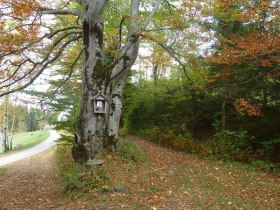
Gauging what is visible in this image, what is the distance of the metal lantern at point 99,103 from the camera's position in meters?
8.26

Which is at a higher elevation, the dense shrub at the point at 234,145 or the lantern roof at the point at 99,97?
the lantern roof at the point at 99,97

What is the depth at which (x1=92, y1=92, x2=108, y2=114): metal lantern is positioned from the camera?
8.26 metres

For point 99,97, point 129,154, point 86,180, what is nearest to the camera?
point 86,180

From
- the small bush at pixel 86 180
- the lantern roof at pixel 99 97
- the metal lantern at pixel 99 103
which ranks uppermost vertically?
the lantern roof at pixel 99 97

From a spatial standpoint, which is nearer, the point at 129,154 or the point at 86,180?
the point at 86,180

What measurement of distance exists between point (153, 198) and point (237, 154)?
705 cm

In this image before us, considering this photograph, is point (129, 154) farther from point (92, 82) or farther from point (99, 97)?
point (92, 82)

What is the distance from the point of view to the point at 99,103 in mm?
8312

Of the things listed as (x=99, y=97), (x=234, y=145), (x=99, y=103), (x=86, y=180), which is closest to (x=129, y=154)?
(x=99, y=103)

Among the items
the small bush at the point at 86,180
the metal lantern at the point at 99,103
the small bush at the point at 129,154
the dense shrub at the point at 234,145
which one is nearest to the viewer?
the small bush at the point at 86,180

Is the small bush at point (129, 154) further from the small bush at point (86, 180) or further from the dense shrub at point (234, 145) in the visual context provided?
the dense shrub at point (234, 145)

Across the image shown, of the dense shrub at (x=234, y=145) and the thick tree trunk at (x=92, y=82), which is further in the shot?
the dense shrub at (x=234, y=145)

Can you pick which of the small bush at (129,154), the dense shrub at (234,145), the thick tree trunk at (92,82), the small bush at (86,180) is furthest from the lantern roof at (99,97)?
the dense shrub at (234,145)

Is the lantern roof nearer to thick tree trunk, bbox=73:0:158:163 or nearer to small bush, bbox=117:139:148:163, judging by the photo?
thick tree trunk, bbox=73:0:158:163
